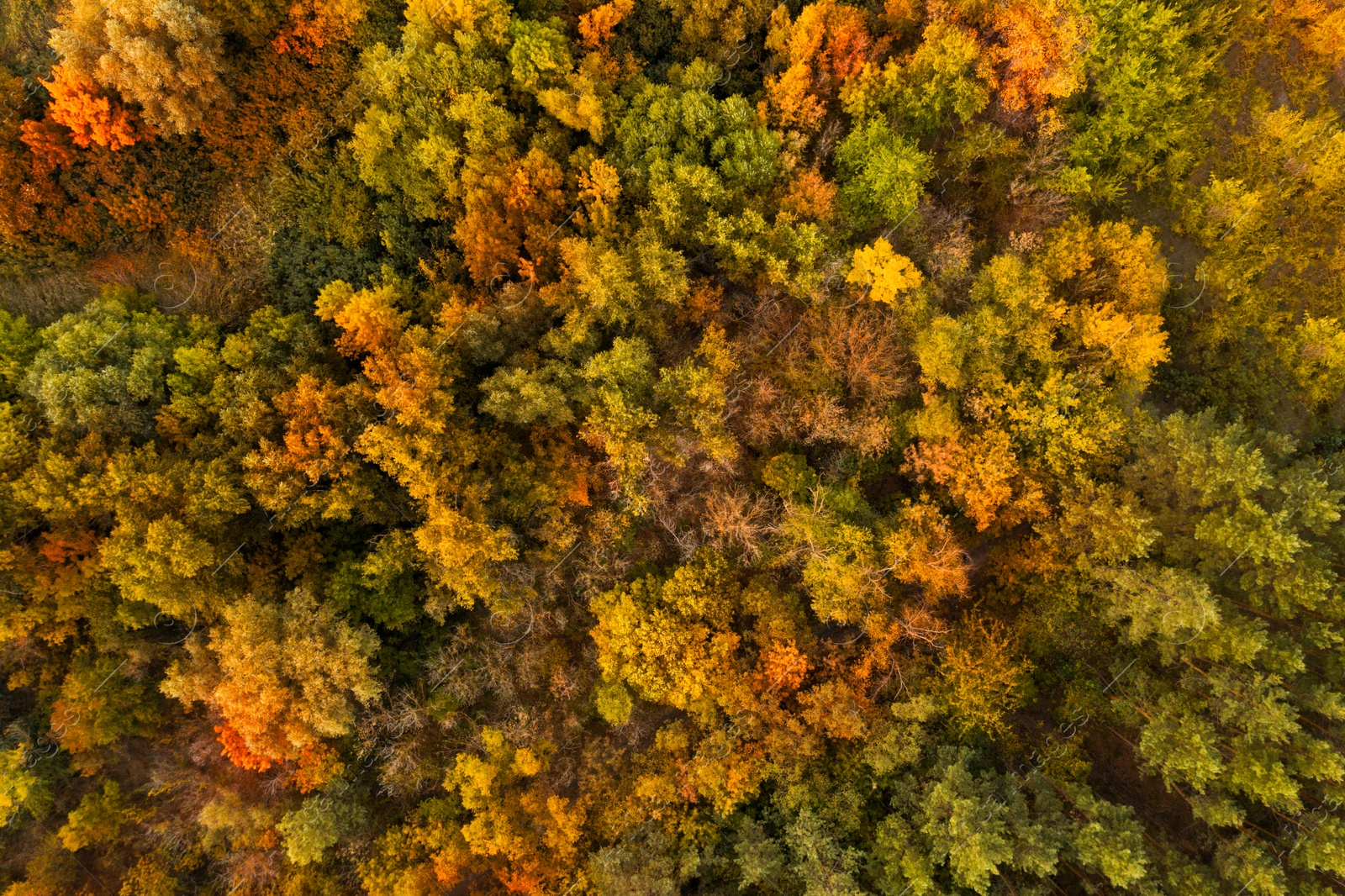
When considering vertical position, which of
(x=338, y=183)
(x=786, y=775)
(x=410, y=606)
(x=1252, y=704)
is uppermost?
(x=338, y=183)

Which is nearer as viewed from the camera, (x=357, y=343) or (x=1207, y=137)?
(x=357, y=343)


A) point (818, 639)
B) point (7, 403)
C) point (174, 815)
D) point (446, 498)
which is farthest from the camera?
point (818, 639)

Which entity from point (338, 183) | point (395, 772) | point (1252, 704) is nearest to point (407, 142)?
point (338, 183)

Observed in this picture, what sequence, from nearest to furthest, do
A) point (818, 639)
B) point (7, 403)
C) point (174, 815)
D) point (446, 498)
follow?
point (7, 403) → point (446, 498) → point (174, 815) → point (818, 639)

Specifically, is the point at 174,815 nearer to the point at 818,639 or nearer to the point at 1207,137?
the point at 818,639

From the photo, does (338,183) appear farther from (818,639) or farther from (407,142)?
(818,639)

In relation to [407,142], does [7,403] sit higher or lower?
lower
